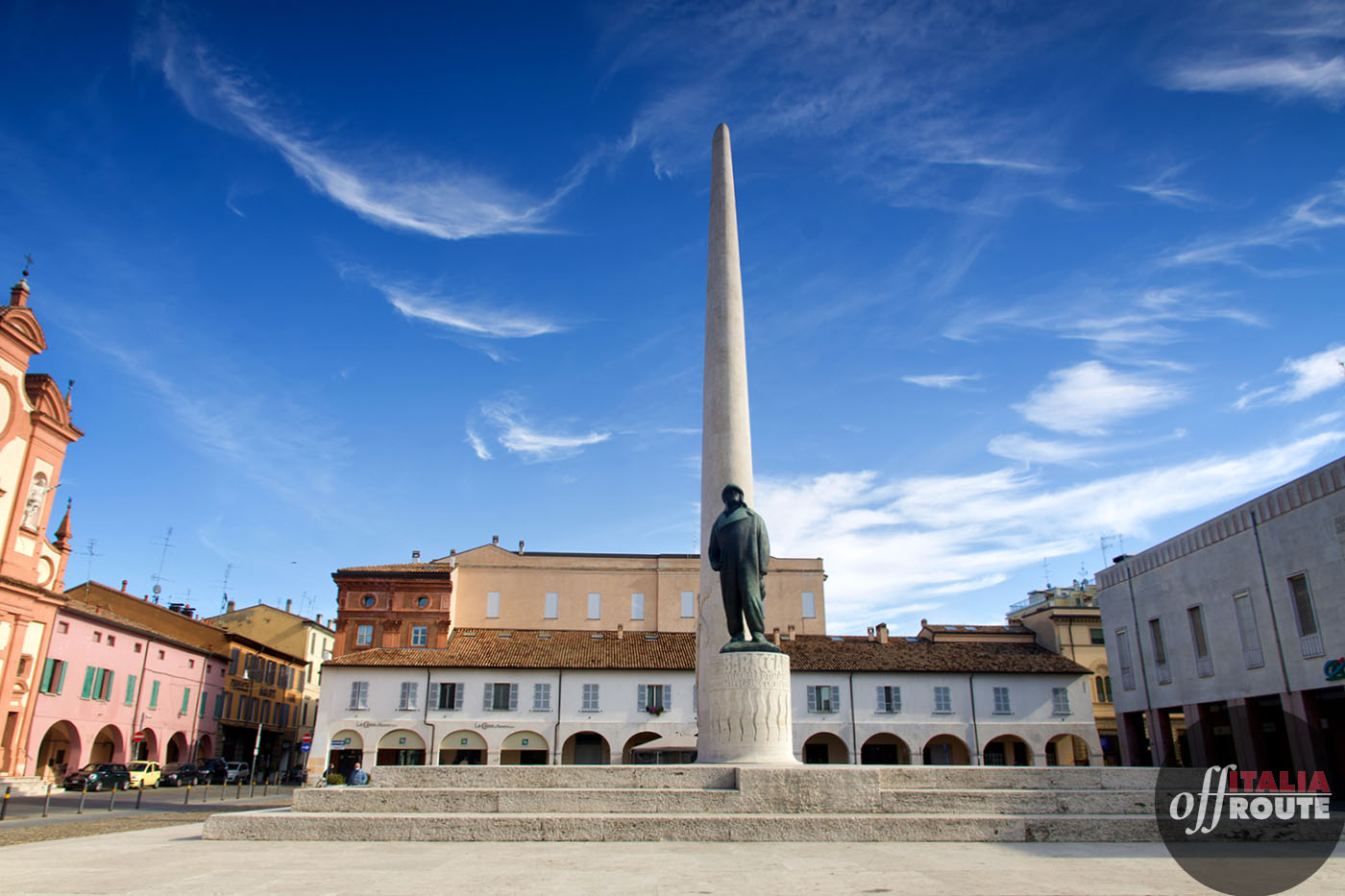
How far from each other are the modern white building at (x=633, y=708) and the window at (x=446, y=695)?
0.13 ft

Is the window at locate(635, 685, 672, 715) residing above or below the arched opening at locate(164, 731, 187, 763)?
above

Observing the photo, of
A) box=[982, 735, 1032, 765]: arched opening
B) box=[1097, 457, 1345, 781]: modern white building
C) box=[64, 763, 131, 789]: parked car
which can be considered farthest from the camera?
box=[982, 735, 1032, 765]: arched opening

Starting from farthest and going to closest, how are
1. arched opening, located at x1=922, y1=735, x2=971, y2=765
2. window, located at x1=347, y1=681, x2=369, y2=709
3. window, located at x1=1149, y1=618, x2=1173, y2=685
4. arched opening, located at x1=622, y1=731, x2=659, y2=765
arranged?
arched opening, located at x1=922, y1=735, x2=971, y2=765 → arched opening, located at x1=622, y1=731, x2=659, y2=765 → window, located at x1=347, y1=681, x2=369, y2=709 → window, located at x1=1149, y1=618, x2=1173, y2=685

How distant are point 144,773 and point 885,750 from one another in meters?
30.2

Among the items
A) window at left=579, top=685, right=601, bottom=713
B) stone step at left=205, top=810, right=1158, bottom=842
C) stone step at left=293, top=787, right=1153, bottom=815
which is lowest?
stone step at left=205, top=810, right=1158, bottom=842

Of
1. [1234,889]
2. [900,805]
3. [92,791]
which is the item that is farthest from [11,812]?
[1234,889]

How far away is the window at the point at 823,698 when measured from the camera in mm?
35781

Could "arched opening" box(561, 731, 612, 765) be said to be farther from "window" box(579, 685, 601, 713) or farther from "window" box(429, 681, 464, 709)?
"window" box(429, 681, 464, 709)

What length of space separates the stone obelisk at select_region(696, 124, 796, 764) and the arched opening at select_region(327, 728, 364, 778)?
79.9ft

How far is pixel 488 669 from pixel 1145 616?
24691 mm

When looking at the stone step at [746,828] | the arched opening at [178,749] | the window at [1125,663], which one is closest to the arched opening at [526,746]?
the arched opening at [178,749]

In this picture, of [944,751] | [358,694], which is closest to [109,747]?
Answer: [358,694]

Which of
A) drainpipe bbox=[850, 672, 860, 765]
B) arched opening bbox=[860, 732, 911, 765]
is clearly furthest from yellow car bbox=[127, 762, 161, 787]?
arched opening bbox=[860, 732, 911, 765]

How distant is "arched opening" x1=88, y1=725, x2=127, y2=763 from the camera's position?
117 feet
